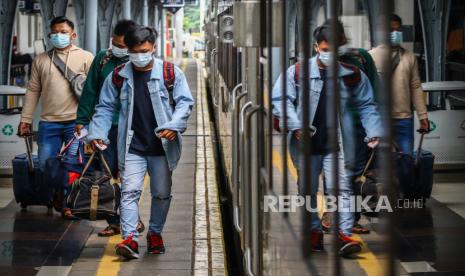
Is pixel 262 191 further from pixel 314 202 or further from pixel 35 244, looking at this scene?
pixel 35 244

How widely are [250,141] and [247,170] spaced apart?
19 cm

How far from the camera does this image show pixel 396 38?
66.0 inches

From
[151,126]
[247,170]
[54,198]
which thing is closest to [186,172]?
[54,198]

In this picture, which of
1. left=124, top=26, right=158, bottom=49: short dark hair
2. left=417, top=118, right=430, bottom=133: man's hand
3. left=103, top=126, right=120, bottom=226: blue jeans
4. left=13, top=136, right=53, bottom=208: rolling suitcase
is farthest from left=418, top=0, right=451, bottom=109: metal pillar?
left=13, top=136, right=53, bottom=208: rolling suitcase

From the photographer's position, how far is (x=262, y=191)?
13.1 feet

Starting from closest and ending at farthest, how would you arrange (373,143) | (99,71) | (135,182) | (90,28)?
(373,143) → (135,182) → (99,71) → (90,28)

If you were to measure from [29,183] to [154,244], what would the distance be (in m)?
2.11

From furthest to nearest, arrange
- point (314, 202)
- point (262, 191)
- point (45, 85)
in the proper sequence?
point (45, 85)
point (262, 191)
point (314, 202)

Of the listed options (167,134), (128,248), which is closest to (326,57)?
(167,134)

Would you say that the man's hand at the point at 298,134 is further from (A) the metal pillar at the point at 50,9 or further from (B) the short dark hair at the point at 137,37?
(A) the metal pillar at the point at 50,9

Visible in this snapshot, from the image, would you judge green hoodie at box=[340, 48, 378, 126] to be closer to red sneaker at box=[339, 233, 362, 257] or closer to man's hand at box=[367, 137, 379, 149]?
man's hand at box=[367, 137, 379, 149]

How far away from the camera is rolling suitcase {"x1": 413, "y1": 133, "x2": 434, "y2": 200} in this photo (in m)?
1.75

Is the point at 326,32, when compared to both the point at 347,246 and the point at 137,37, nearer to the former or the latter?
the point at 347,246

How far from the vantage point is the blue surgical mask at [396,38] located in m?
1.65
